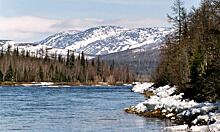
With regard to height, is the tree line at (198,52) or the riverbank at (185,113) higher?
the tree line at (198,52)

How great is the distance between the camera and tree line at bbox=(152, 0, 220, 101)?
126 feet

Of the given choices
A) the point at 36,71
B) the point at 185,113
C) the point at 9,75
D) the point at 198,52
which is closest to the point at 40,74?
the point at 36,71

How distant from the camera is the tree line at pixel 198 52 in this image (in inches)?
1516

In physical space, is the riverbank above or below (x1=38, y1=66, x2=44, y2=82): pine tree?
below

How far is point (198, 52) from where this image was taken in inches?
2120

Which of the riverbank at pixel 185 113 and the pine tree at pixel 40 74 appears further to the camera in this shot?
the pine tree at pixel 40 74

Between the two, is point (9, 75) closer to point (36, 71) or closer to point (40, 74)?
point (36, 71)

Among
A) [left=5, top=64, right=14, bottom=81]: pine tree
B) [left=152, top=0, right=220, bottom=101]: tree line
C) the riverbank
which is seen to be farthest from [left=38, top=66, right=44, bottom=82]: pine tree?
the riverbank

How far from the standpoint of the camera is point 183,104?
136ft

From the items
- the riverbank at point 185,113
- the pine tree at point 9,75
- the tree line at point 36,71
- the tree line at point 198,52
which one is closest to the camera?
the riverbank at point 185,113

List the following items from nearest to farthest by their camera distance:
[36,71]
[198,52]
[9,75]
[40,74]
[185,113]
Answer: [185,113] → [198,52] → [9,75] → [36,71] → [40,74]

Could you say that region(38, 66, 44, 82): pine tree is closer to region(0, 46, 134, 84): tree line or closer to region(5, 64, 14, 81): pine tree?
region(0, 46, 134, 84): tree line

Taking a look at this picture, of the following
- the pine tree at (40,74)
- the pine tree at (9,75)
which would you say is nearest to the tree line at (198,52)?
the pine tree at (9,75)

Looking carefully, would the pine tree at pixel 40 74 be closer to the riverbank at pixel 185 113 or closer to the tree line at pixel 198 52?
the tree line at pixel 198 52
